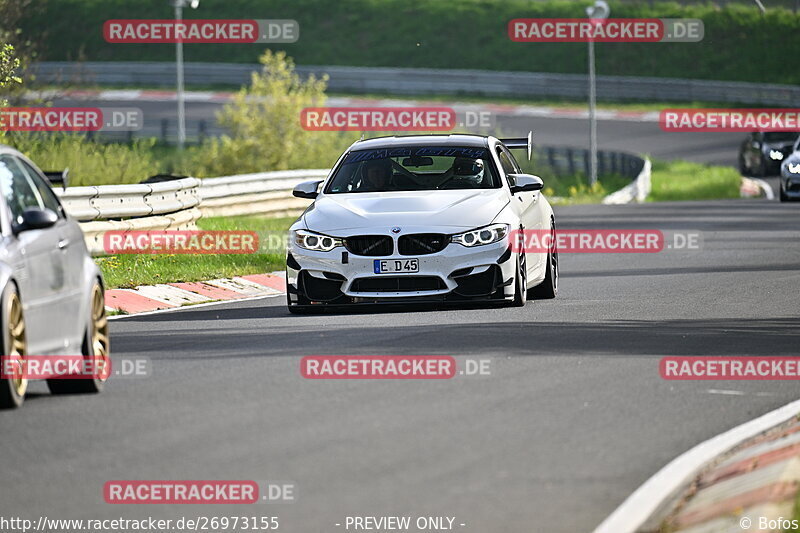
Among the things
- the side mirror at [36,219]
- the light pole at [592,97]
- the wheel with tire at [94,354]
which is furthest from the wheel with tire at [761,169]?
the side mirror at [36,219]

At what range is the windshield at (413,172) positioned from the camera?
1666 centimetres

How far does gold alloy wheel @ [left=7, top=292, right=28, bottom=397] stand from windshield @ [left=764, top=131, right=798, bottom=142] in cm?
3990

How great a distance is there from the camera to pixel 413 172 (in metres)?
17.0

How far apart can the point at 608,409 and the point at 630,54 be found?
67.3 metres

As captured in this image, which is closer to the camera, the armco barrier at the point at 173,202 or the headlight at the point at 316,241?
the headlight at the point at 316,241

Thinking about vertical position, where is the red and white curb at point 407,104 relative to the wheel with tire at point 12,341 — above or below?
below

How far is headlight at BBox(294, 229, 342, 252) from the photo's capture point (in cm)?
1552

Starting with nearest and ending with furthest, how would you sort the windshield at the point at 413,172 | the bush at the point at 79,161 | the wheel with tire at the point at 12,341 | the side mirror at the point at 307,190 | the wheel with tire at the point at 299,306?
the wheel with tire at the point at 12,341 → the wheel with tire at the point at 299,306 → the side mirror at the point at 307,190 → the windshield at the point at 413,172 → the bush at the point at 79,161

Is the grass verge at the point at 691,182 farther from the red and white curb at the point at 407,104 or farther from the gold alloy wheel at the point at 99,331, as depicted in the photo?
the gold alloy wheel at the point at 99,331

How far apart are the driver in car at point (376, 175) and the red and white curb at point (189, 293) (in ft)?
8.43

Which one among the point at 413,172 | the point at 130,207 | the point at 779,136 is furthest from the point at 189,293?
the point at 779,136

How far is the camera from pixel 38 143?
27969 millimetres

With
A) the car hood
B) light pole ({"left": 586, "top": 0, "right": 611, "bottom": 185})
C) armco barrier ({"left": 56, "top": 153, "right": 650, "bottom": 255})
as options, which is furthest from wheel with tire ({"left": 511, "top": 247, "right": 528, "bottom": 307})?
light pole ({"left": 586, "top": 0, "right": 611, "bottom": 185})

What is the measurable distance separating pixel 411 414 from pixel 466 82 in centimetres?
6060
